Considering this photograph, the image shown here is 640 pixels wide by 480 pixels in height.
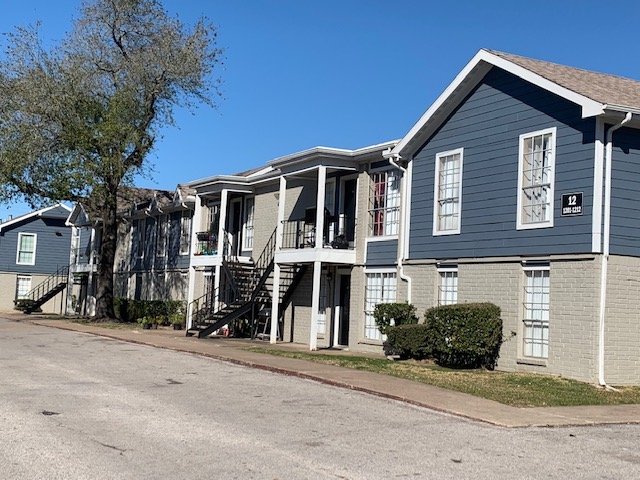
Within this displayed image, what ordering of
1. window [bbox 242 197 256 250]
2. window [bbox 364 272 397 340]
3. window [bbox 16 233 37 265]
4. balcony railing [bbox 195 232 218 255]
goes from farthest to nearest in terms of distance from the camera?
window [bbox 16 233 37 265] < balcony railing [bbox 195 232 218 255] < window [bbox 242 197 256 250] < window [bbox 364 272 397 340]

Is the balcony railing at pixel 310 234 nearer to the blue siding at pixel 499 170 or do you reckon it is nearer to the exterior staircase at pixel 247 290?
the exterior staircase at pixel 247 290

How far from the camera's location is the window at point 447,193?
19500mm

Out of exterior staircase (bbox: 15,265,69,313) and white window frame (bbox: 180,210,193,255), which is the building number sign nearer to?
white window frame (bbox: 180,210,193,255)

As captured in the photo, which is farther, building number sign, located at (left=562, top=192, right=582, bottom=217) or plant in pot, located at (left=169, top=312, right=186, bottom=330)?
plant in pot, located at (left=169, top=312, right=186, bottom=330)

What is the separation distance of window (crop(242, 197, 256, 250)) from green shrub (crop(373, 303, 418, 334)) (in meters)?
10.3

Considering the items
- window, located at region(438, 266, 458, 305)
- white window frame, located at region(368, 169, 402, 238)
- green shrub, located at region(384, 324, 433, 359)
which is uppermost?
white window frame, located at region(368, 169, 402, 238)

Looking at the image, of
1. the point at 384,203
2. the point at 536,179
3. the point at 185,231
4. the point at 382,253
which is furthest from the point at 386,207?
the point at 185,231

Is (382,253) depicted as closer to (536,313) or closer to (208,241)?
(536,313)

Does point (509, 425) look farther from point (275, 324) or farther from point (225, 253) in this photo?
point (225, 253)

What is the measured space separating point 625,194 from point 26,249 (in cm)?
4477

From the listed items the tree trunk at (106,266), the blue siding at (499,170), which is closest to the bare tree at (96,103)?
the tree trunk at (106,266)

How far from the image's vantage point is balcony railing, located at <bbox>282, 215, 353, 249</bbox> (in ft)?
77.0

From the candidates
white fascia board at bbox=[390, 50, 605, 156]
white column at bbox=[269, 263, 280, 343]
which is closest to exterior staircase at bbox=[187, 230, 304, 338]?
white column at bbox=[269, 263, 280, 343]

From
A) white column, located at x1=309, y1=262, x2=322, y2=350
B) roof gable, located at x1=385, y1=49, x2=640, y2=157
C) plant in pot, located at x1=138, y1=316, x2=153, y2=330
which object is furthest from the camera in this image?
plant in pot, located at x1=138, y1=316, x2=153, y2=330
